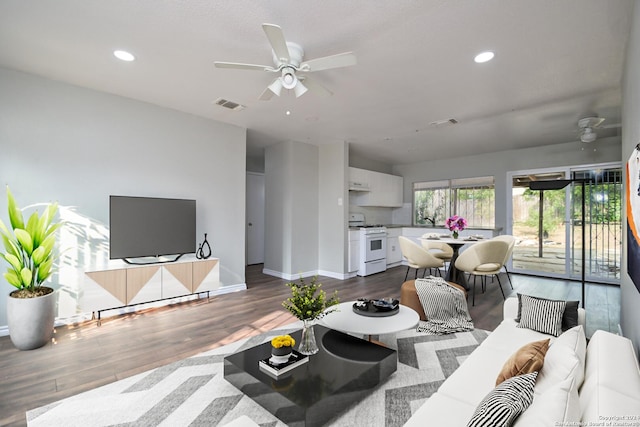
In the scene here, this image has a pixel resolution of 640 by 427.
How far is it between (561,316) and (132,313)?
428 centimetres

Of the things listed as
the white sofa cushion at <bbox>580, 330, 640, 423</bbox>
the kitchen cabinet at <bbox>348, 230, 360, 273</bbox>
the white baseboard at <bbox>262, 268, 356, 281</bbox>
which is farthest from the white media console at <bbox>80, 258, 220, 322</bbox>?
the white sofa cushion at <bbox>580, 330, 640, 423</bbox>

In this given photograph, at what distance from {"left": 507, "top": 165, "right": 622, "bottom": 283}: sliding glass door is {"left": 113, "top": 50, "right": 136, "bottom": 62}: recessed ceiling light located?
19.0ft

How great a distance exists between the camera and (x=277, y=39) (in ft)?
6.54

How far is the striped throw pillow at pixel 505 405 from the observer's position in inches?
36.0

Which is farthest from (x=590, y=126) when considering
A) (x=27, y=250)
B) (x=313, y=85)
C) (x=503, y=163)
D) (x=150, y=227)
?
(x=27, y=250)

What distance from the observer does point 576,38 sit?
7.79 ft

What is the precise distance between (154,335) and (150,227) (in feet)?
4.47

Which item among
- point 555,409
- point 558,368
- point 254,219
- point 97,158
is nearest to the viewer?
point 555,409

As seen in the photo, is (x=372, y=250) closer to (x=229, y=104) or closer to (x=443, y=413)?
(x=229, y=104)

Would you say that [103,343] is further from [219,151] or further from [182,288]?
[219,151]

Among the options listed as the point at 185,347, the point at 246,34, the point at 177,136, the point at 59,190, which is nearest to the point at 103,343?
the point at 185,347

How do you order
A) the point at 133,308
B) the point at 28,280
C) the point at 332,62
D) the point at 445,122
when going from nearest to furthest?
1. the point at 332,62
2. the point at 28,280
3. the point at 133,308
4. the point at 445,122

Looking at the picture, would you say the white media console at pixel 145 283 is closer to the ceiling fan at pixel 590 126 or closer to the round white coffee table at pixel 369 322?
the round white coffee table at pixel 369 322

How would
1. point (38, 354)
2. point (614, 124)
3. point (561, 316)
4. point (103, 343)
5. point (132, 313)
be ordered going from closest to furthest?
point (561, 316) < point (38, 354) < point (103, 343) < point (132, 313) < point (614, 124)
